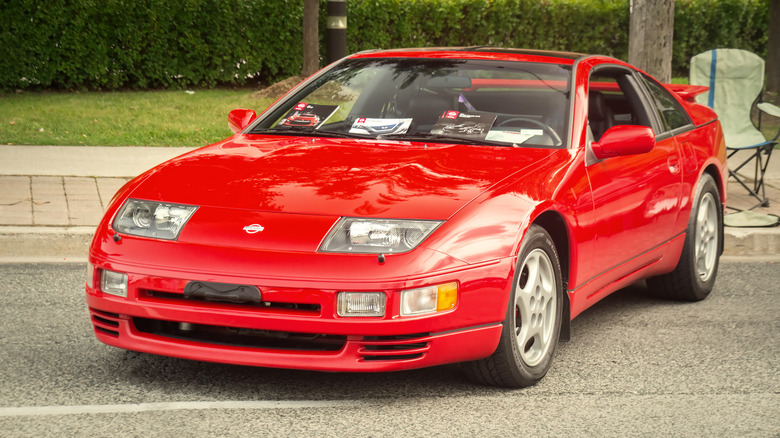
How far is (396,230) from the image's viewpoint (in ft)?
13.4

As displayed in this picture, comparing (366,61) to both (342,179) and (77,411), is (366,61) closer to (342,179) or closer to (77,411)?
(342,179)

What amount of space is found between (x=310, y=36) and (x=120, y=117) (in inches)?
130

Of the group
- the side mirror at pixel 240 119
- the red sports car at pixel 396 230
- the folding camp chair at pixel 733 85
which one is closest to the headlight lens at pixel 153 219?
the red sports car at pixel 396 230

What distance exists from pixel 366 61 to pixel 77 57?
34.5ft

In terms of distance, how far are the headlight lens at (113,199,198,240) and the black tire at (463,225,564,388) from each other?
129cm

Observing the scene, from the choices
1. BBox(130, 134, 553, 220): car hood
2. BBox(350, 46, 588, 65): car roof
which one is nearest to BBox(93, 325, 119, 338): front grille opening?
BBox(130, 134, 553, 220): car hood

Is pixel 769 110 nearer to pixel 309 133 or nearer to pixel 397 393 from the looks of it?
pixel 309 133

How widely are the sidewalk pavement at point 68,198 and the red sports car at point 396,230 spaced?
2.35 metres

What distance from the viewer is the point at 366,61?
5.93 m

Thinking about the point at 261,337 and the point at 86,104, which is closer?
the point at 261,337

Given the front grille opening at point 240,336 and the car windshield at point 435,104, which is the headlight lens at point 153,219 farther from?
the car windshield at point 435,104

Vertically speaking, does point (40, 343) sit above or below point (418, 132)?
below

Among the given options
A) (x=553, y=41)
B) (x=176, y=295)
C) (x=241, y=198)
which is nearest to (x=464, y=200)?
(x=241, y=198)

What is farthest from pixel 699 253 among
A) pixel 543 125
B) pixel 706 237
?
pixel 543 125
